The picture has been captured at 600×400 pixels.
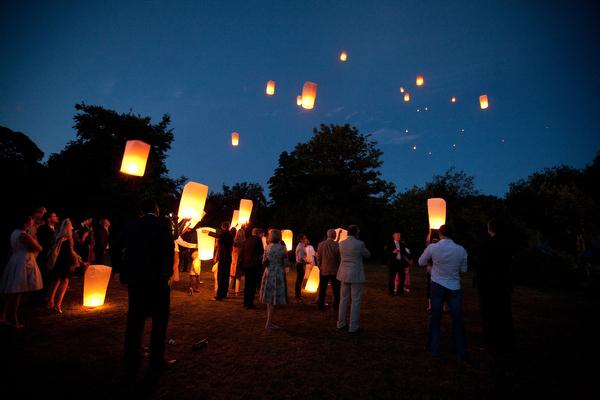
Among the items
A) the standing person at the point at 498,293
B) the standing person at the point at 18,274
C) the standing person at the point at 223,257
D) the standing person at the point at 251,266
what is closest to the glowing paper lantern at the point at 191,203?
the standing person at the point at 223,257

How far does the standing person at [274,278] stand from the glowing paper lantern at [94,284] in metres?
3.94

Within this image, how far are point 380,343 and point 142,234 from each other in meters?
4.36

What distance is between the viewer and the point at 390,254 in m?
10.3

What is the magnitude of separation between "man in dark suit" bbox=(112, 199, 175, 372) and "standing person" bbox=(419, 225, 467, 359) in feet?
13.3

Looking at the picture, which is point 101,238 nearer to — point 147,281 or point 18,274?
point 18,274

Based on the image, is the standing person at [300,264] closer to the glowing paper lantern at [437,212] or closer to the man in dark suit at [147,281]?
the glowing paper lantern at [437,212]

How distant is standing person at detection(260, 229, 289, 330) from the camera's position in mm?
6133

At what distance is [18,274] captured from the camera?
18.0 feet

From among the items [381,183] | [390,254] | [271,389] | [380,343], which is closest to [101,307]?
[271,389]

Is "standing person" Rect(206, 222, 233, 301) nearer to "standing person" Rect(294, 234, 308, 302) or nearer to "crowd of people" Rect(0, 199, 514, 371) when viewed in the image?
"crowd of people" Rect(0, 199, 514, 371)

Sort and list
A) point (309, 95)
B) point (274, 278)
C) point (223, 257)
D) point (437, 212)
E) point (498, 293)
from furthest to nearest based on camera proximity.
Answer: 1. point (309, 95)
2. point (223, 257)
3. point (437, 212)
4. point (274, 278)
5. point (498, 293)

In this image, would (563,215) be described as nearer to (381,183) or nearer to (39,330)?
(381,183)

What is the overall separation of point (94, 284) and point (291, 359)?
544 centimetres

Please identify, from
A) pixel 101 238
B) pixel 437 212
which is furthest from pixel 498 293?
pixel 101 238
